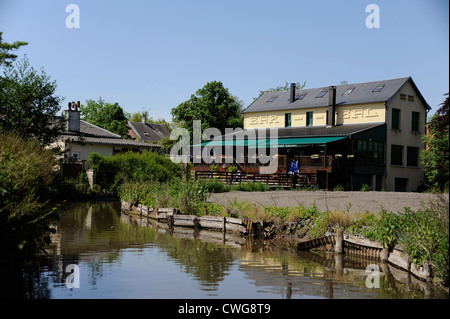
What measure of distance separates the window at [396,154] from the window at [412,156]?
686mm

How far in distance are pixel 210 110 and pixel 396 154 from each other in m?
24.3

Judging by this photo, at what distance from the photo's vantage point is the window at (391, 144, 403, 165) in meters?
35.8

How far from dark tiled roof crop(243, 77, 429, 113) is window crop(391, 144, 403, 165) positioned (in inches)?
148

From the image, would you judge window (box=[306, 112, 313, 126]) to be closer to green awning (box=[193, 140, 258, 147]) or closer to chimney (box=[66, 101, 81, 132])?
green awning (box=[193, 140, 258, 147])

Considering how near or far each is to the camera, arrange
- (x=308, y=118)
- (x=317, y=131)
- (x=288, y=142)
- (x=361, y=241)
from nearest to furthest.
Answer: (x=361, y=241) → (x=288, y=142) → (x=317, y=131) → (x=308, y=118)

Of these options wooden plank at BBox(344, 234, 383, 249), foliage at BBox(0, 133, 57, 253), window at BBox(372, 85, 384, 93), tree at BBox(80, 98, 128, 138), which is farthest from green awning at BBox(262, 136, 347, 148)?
tree at BBox(80, 98, 128, 138)

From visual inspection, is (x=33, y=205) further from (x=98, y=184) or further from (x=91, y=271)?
(x=98, y=184)

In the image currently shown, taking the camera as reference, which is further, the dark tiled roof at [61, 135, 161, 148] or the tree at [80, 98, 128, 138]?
the tree at [80, 98, 128, 138]

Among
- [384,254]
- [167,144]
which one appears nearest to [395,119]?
[384,254]

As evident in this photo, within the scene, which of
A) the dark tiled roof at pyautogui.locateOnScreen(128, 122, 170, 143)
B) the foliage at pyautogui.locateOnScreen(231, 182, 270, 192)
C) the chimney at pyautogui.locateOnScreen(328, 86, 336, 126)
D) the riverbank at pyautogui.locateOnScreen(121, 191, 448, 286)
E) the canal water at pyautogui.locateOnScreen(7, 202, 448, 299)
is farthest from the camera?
the dark tiled roof at pyautogui.locateOnScreen(128, 122, 170, 143)

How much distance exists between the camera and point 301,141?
111ft

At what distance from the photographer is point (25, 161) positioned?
1130cm

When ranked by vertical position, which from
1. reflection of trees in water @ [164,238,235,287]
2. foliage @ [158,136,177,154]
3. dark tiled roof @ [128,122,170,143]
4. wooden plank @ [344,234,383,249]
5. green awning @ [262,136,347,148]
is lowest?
reflection of trees in water @ [164,238,235,287]

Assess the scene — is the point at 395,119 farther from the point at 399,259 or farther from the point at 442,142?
the point at 442,142
